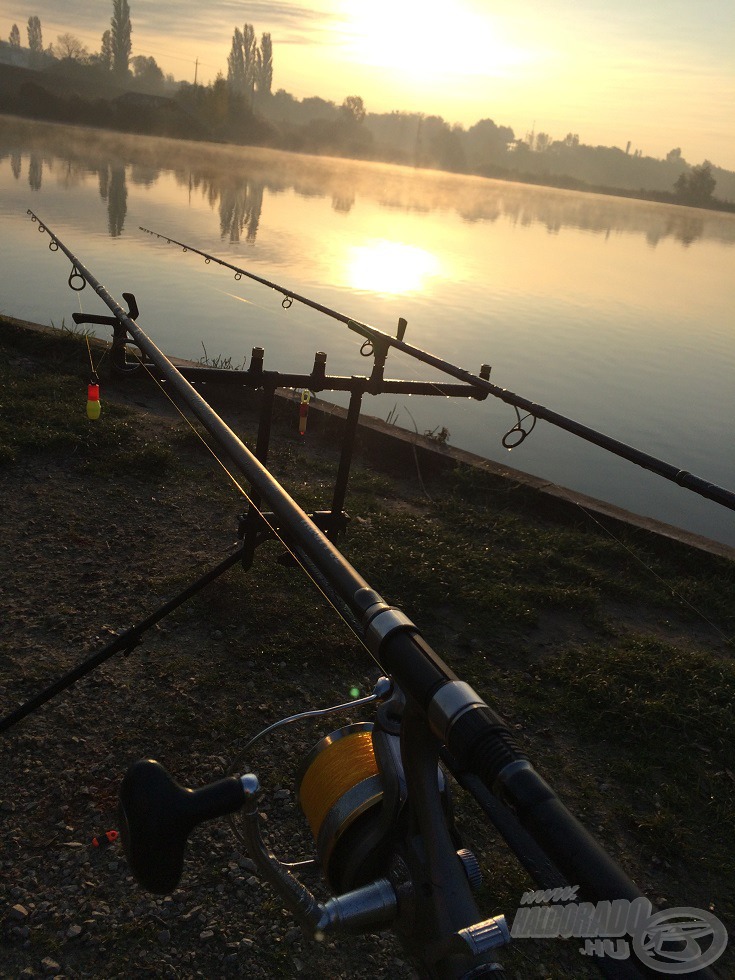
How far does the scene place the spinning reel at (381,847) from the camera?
118 cm

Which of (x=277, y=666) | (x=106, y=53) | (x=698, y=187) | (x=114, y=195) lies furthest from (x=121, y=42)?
(x=277, y=666)

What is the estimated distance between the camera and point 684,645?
5.35 m

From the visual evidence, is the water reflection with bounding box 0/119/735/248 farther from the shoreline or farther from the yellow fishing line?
the yellow fishing line

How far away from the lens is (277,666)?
14.5 feet

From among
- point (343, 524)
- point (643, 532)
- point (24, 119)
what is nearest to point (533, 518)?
point (643, 532)

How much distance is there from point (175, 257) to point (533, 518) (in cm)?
1603

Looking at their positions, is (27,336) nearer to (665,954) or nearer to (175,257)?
(665,954)

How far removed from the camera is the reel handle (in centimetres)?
120

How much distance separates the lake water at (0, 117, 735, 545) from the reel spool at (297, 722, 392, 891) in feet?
27.2

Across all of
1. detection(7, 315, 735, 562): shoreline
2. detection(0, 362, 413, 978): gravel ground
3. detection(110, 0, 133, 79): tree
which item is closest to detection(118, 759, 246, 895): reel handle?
detection(0, 362, 413, 978): gravel ground

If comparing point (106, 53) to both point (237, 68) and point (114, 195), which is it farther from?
point (114, 195)

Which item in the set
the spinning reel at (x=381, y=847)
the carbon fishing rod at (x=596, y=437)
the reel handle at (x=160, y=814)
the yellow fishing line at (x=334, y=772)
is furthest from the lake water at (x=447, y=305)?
the reel handle at (x=160, y=814)

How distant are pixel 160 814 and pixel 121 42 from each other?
172m

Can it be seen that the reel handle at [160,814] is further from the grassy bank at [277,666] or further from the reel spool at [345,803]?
the grassy bank at [277,666]
